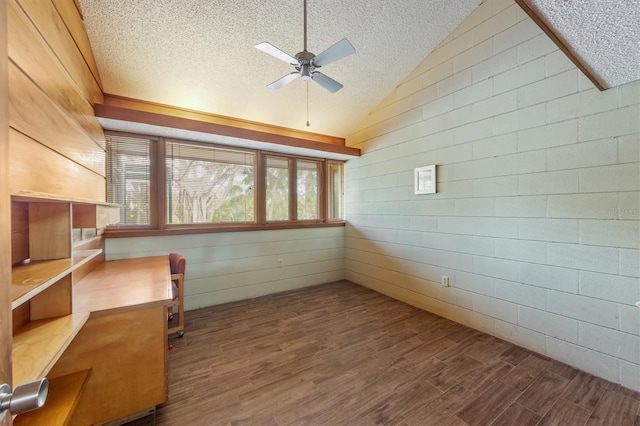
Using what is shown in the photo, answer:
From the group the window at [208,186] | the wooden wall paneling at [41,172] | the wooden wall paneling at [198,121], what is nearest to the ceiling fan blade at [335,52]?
the wooden wall paneling at [198,121]

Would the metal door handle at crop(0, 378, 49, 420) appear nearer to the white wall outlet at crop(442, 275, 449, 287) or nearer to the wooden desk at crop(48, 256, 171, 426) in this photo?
the wooden desk at crop(48, 256, 171, 426)

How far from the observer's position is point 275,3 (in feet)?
8.31

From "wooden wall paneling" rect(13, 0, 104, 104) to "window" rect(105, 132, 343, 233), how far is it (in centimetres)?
85

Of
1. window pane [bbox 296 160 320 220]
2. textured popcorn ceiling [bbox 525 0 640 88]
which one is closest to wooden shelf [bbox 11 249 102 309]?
textured popcorn ceiling [bbox 525 0 640 88]

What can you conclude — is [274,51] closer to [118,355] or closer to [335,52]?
[335,52]

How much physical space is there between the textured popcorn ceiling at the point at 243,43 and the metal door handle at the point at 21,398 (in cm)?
302

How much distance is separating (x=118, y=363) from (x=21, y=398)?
1349 millimetres

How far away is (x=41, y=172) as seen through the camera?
136cm

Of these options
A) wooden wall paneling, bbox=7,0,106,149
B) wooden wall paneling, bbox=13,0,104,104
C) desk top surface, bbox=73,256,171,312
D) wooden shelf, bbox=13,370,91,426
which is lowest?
wooden shelf, bbox=13,370,91,426

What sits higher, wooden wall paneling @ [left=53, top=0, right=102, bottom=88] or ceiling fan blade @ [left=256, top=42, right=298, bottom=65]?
wooden wall paneling @ [left=53, top=0, right=102, bottom=88]

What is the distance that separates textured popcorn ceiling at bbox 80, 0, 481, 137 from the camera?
8.14 ft

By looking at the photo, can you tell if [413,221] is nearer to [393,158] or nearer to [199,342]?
[393,158]

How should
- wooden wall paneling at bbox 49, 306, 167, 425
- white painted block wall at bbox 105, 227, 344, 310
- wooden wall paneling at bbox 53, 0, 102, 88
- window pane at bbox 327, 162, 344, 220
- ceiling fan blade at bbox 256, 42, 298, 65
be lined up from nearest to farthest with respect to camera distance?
wooden wall paneling at bbox 49, 306, 167, 425, wooden wall paneling at bbox 53, 0, 102, 88, ceiling fan blade at bbox 256, 42, 298, 65, white painted block wall at bbox 105, 227, 344, 310, window pane at bbox 327, 162, 344, 220

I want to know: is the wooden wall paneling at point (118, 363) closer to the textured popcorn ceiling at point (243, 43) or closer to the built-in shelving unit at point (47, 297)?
the built-in shelving unit at point (47, 297)
